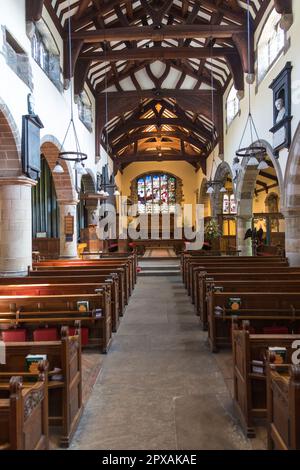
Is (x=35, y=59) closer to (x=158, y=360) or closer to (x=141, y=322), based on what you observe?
(x=141, y=322)

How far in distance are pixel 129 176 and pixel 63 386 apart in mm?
20454

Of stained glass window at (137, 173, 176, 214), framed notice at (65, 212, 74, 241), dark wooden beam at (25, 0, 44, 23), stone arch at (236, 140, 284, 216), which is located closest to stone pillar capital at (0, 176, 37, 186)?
dark wooden beam at (25, 0, 44, 23)

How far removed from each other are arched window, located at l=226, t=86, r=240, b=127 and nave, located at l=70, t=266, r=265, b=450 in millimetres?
8421

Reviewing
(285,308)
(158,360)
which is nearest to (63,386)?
(158,360)

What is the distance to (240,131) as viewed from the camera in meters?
11.0

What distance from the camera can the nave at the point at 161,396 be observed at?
8.32 ft

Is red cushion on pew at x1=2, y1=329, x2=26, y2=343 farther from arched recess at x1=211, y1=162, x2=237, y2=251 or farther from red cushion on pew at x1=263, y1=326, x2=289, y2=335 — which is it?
arched recess at x1=211, y1=162, x2=237, y2=251

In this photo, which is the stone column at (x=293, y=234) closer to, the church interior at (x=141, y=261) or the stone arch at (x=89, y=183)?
the church interior at (x=141, y=261)

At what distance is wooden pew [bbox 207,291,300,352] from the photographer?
14.3ft

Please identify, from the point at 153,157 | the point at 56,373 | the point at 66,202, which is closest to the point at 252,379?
the point at 56,373

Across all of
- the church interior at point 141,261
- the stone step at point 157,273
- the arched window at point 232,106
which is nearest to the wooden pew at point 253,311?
the church interior at point 141,261

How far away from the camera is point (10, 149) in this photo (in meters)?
6.35

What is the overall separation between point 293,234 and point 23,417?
666 centimetres

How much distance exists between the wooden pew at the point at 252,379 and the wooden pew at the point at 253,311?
4.65ft
